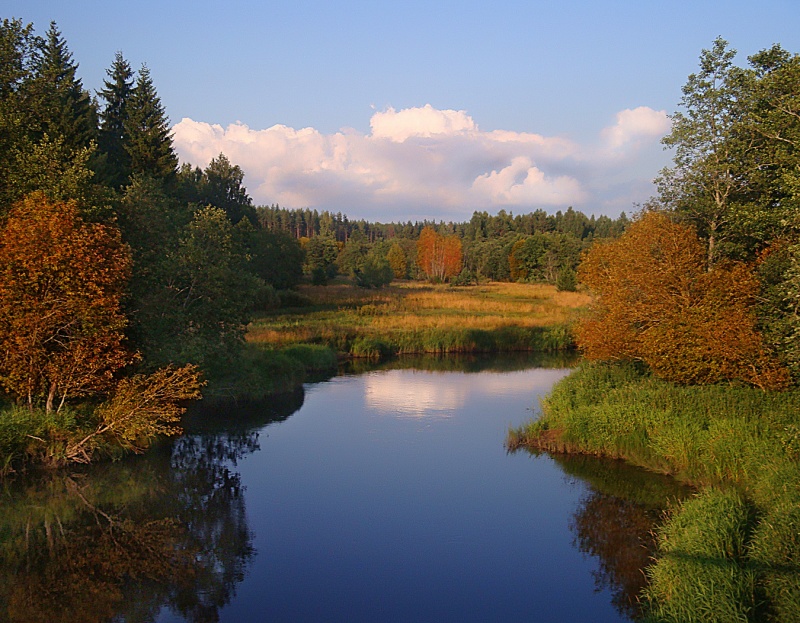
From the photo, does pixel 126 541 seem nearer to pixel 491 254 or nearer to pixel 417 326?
pixel 417 326

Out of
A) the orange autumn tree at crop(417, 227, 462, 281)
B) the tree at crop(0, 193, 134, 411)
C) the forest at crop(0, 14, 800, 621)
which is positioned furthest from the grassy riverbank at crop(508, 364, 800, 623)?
the orange autumn tree at crop(417, 227, 462, 281)

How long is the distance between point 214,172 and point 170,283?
51.7 meters

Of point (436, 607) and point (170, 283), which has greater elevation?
point (170, 283)

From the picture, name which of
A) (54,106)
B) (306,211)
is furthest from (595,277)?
(306,211)

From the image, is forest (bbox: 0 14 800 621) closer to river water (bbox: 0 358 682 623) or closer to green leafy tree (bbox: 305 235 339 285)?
river water (bbox: 0 358 682 623)

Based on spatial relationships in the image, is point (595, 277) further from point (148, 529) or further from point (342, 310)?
point (342, 310)

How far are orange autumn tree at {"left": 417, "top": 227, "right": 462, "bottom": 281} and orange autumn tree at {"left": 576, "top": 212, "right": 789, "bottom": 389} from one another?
82.0 meters

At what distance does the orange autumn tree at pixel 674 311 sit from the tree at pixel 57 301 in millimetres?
13557

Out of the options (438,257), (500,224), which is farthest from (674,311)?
(500,224)

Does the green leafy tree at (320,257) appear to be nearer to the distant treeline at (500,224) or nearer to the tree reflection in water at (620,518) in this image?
the distant treeline at (500,224)

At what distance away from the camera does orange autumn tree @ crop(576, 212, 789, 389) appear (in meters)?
17.4

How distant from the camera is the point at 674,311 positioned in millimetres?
19156

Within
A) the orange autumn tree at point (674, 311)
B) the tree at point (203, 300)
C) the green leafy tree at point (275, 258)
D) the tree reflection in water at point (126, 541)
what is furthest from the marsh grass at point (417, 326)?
the orange autumn tree at point (674, 311)

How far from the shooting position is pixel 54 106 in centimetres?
2158
